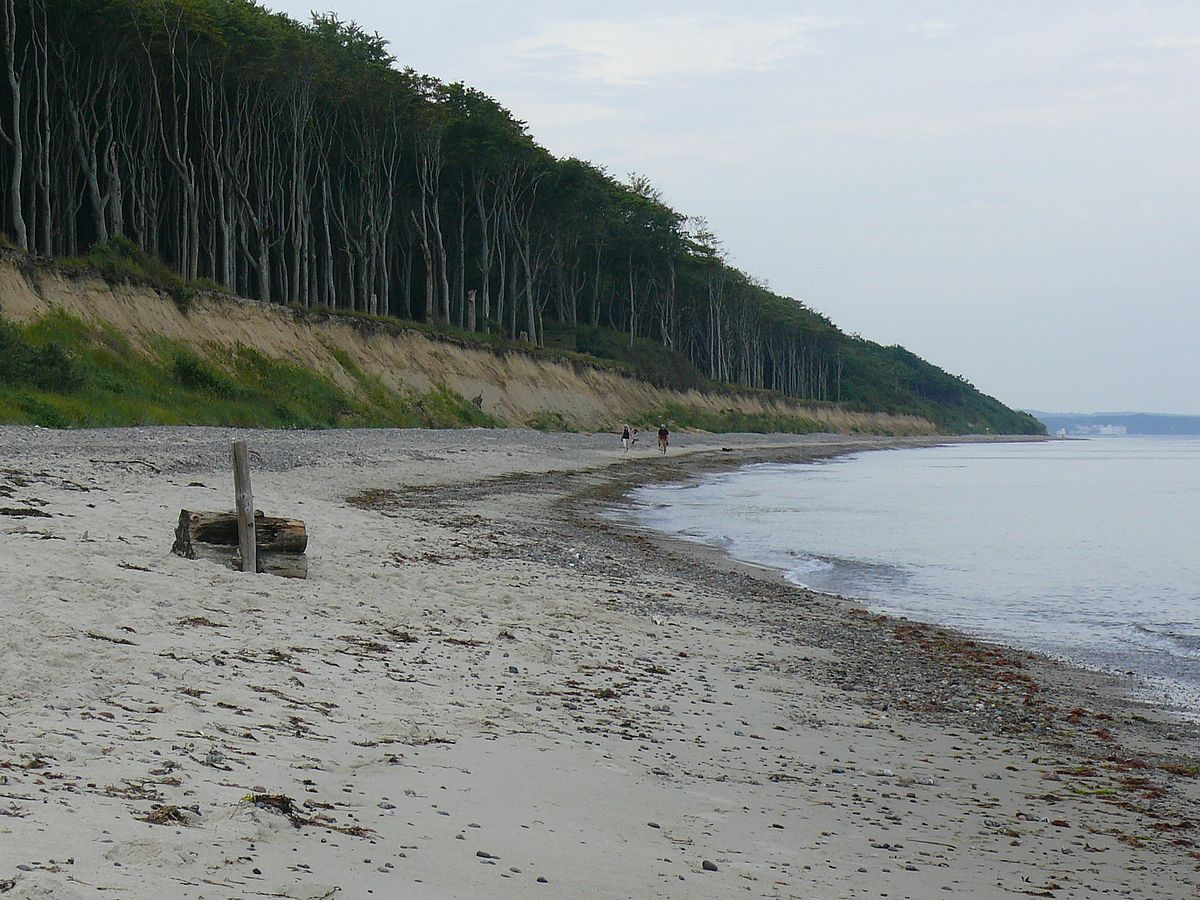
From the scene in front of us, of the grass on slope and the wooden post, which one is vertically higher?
the grass on slope

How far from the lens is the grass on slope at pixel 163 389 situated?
27.8 meters

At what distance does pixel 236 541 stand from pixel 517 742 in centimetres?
546

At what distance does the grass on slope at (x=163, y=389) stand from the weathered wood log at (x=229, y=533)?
17.3 metres

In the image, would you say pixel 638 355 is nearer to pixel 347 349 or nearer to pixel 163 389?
pixel 347 349

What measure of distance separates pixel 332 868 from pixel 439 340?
169ft

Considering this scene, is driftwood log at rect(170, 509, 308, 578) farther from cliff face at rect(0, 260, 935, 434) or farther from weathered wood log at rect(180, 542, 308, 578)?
cliff face at rect(0, 260, 935, 434)

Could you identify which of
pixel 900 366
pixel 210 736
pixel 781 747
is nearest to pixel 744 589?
pixel 781 747

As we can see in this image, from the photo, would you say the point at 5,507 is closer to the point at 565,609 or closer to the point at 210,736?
the point at 565,609

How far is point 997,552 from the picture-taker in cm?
2200

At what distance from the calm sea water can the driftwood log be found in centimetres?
748

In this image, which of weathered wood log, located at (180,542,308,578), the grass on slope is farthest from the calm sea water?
A: the grass on slope

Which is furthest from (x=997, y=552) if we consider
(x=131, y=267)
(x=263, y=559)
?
(x=131, y=267)

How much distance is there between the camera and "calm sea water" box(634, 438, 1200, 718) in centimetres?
1302

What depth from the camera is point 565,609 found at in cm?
1134
